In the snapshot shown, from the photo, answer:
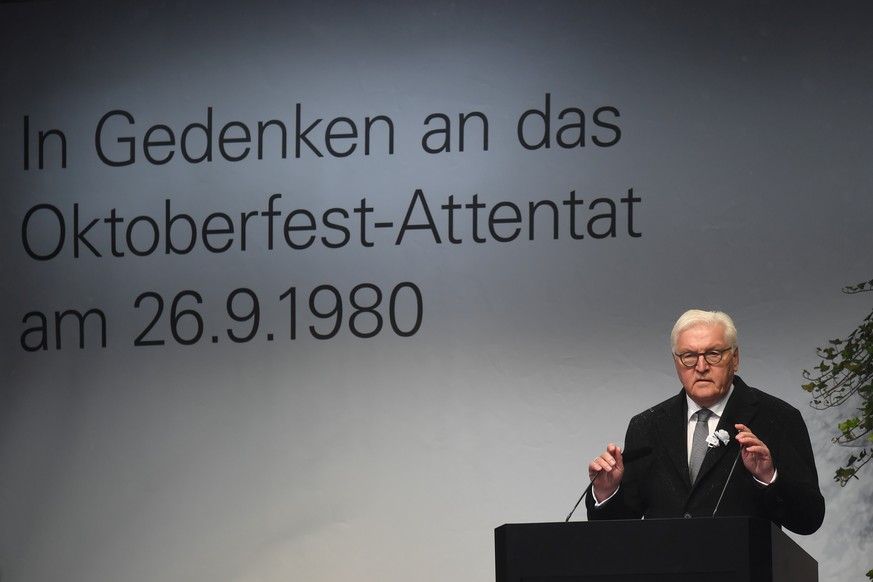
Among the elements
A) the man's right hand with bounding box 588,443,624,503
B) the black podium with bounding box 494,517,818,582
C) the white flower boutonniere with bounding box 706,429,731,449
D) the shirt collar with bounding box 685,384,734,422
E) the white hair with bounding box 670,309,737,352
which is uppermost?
the white hair with bounding box 670,309,737,352

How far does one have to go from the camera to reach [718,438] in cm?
302

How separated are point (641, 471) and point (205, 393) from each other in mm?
2397

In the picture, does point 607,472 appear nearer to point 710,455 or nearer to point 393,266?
point 710,455

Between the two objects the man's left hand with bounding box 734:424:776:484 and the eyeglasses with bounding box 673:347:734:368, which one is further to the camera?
the eyeglasses with bounding box 673:347:734:368

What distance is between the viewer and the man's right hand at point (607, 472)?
9.16 feet

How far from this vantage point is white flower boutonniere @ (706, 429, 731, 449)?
2.95 meters

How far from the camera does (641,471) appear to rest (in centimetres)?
312

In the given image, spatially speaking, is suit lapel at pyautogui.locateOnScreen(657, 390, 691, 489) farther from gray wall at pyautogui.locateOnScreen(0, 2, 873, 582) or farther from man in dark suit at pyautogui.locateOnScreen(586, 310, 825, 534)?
gray wall at pyautogui.locateOnScreen(0, 2, 873, 582)

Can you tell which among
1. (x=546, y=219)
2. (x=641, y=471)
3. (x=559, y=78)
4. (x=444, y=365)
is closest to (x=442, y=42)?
(x=559, y=78)

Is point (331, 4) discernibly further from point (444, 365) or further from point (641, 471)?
point (641, 471)

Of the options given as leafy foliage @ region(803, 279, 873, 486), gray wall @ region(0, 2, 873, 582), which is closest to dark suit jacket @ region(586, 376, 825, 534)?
leafy foliage @ region(803, 279, 873, 486)

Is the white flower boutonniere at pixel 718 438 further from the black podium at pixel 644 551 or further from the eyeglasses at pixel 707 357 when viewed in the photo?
the black podium at pixel 644 551

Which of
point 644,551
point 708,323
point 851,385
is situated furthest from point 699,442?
point 851,385

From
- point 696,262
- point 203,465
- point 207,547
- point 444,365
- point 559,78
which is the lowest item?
point 207,547
